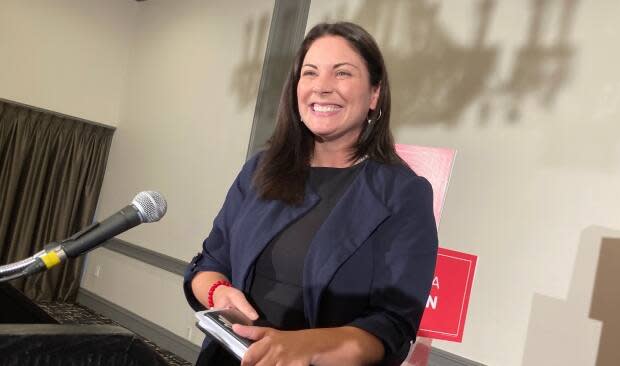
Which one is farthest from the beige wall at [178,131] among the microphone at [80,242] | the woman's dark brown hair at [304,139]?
the microphone at [80,242]

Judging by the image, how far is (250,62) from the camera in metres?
4.87

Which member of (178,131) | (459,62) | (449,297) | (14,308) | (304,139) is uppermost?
(459,62)

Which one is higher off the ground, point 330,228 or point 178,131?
point 178,131

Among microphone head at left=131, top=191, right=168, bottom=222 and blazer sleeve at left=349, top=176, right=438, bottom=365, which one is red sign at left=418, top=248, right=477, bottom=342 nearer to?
blazer sleeve at left=349, top=176, right=438, bottom=365

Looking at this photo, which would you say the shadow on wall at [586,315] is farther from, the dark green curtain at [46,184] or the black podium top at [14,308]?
the dark green curtain at [46,184]

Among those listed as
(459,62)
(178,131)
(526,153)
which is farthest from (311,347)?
(178,131)

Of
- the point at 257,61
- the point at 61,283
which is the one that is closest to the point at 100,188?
the point at 61,283

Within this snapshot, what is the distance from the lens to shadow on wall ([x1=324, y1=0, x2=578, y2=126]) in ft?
10.1

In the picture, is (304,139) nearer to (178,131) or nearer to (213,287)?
(213,287)

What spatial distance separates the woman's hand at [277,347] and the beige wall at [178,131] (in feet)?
13.0

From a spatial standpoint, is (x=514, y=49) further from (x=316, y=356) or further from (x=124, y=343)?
(x=124, y=343)

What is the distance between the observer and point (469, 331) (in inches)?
126

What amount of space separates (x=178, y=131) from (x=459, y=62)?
3065mm

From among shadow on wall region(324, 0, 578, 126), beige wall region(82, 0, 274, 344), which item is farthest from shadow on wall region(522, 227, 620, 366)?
beige wall region(82, 0, 274, 344)
